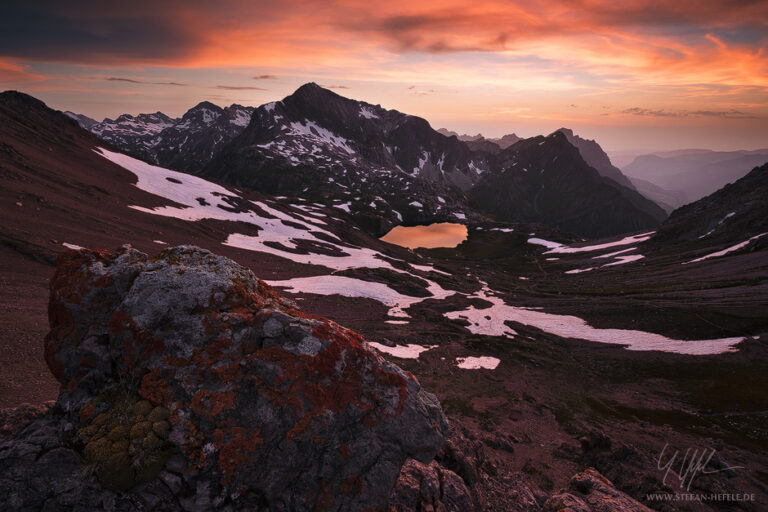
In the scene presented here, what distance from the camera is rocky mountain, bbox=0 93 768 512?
8.70 meters

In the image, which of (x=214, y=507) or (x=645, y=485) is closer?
(x=214, y=507)

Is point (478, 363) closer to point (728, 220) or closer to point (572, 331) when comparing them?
point (572, 331)

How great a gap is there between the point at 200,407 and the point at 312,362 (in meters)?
3.00

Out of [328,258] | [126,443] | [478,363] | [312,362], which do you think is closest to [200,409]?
[126,443]

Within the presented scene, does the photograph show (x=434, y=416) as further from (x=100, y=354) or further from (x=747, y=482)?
(x=747, y=482)

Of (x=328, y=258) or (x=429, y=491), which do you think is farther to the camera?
(x=328, y=258)

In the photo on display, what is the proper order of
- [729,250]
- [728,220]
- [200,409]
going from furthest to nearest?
1. [728,220]
2. [729,250]
3. [200,409]

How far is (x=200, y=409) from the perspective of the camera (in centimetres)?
887

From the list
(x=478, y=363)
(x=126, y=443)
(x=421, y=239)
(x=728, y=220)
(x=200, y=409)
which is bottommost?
(x=421, y=239)

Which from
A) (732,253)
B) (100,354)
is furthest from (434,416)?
(732,253)

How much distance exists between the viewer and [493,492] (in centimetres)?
1537

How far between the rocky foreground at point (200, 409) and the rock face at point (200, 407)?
0.03 m

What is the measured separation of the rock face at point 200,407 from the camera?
8.06 m

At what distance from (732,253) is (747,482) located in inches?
4112
